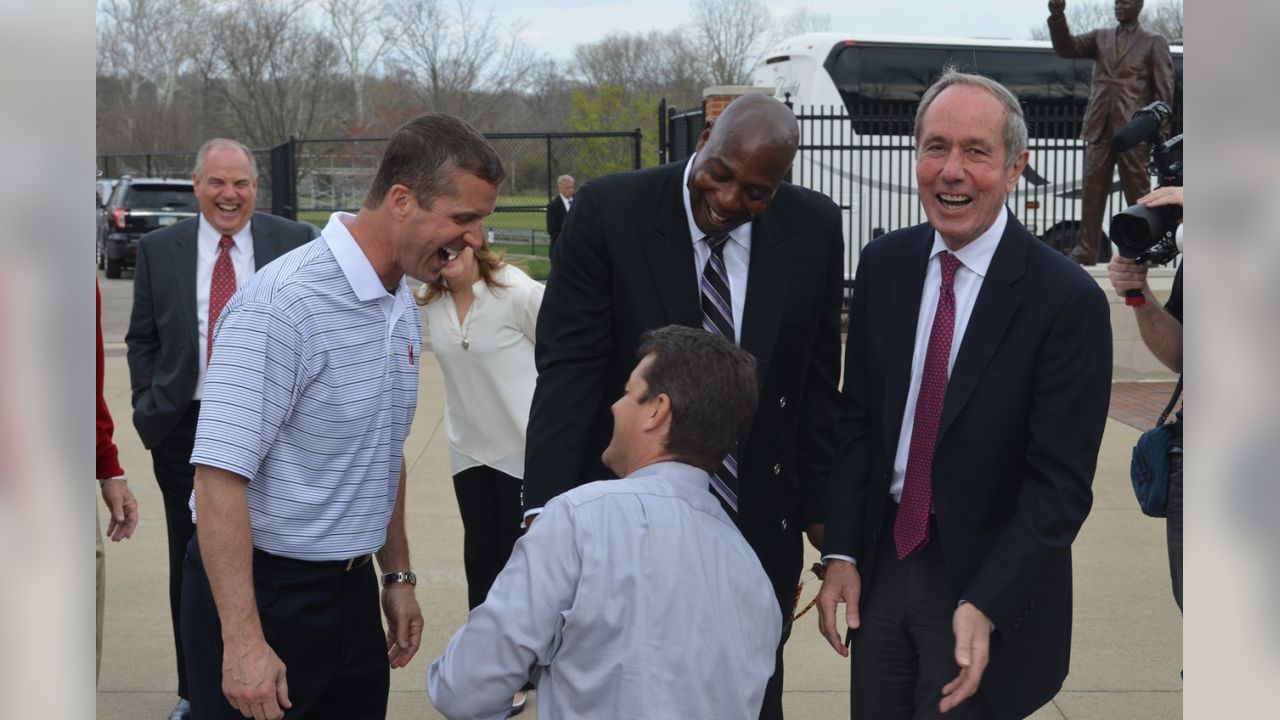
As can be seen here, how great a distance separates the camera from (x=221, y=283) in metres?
4.91

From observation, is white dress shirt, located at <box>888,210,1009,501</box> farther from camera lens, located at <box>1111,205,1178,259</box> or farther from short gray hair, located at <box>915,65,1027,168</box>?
camera lens, located at <box>1111,205,1178,259</box>

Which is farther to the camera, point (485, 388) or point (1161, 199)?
point (485, 388)

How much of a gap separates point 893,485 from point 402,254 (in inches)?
45.9

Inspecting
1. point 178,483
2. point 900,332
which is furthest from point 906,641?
point 178,483

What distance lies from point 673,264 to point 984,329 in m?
0.72

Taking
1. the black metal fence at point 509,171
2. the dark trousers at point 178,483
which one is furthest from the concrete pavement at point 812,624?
the black metal fence at point 509,171

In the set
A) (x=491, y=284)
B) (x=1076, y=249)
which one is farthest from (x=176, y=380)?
(x=1076, y=249)

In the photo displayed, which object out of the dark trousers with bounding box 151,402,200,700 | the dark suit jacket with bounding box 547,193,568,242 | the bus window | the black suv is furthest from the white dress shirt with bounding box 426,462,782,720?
the black suv

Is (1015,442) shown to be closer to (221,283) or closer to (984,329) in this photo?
(984,329)

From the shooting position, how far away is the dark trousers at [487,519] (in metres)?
4.73

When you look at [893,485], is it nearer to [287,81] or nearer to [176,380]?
[176,380]

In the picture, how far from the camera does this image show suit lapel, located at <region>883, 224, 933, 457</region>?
285 centimetres

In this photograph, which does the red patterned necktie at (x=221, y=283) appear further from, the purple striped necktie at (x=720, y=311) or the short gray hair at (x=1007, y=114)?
the short gray hair at (x=1007, y=114)
